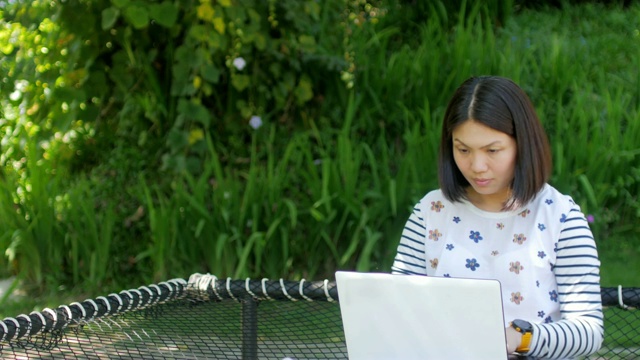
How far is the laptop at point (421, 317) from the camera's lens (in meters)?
1.43

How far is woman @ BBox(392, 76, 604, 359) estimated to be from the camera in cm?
180

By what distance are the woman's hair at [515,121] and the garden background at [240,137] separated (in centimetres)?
165

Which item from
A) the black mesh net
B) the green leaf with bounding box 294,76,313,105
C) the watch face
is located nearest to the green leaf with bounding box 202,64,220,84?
the green leaf with bounding box 294,76,313,105

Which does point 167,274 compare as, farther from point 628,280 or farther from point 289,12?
point 628,280

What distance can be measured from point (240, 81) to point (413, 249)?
2.22 m

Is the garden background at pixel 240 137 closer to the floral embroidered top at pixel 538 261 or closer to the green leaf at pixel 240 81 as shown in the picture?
the green leaf at pixel 240 81

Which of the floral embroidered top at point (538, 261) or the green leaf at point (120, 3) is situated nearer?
the floral embroidered top at point (538, 261)

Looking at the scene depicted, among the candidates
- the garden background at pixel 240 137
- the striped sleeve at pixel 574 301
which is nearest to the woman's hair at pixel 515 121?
the striped sleeve at pixel 574 301

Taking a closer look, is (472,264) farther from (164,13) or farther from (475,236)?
(164,13)

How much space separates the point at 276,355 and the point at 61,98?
2.23 meters

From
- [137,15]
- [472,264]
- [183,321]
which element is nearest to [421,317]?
[472,264]

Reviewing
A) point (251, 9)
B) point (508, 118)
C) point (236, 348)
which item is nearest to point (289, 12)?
point (251, 9)

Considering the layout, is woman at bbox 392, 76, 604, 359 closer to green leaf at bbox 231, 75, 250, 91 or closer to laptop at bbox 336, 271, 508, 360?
laptop at bbox 336, 271, 508, 360

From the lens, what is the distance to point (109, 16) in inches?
150
